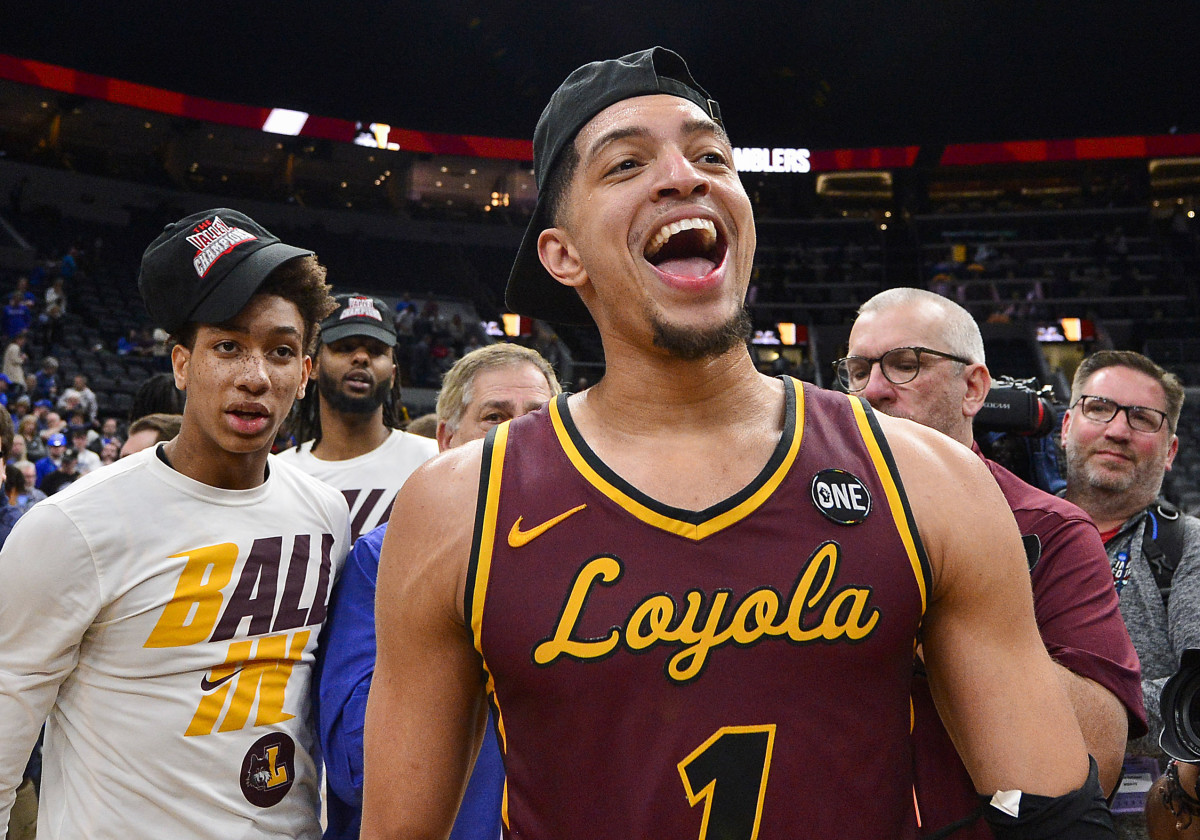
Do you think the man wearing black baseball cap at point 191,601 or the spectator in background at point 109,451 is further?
the spectator in background at point 109,451

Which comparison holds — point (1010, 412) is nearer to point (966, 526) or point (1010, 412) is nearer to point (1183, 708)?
point (1183, 708)

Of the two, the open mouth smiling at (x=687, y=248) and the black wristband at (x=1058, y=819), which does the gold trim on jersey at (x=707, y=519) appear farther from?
the black wristband at (x=1058, y=819)

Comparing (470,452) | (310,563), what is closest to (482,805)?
(310,563)

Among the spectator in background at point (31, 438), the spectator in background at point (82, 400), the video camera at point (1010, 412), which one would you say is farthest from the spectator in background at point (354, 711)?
the spectator in background at point (82, 400)

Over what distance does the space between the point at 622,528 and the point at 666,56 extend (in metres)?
0.78

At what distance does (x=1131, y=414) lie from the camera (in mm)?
2902

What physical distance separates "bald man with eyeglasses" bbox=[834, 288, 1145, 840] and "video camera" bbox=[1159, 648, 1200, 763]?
40cm

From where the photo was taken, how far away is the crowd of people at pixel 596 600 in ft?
3.88

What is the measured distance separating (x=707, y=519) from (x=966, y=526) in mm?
342

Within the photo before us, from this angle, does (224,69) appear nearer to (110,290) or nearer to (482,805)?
(110,290)

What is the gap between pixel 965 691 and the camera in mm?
1225

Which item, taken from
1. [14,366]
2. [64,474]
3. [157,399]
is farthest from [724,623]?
[14,366]

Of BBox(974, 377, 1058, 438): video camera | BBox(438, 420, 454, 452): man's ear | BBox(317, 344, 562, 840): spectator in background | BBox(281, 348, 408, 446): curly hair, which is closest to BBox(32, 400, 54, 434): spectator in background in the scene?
BBox(281, 348, 408, 446): curly hair

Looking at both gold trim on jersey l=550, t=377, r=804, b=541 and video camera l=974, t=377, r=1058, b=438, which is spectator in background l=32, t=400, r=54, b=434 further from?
gold trim on jersey l=550, t=377, r=804, b=541
